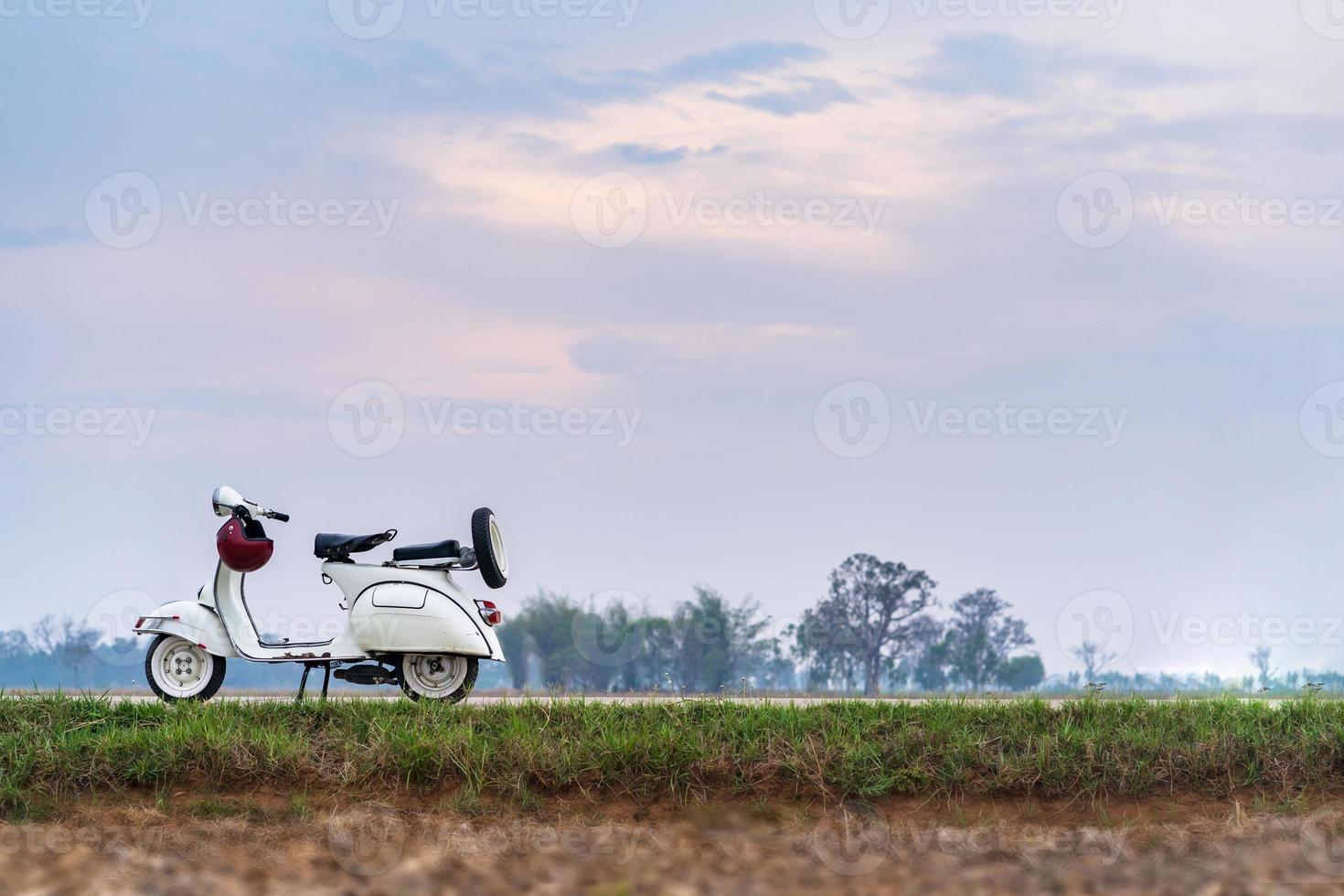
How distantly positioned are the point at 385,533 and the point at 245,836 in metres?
3.19

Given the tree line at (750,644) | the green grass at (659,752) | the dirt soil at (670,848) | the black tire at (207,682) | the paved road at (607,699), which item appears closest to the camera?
the dirt soil at (670,848)

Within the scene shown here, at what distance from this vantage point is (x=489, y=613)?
411 inches

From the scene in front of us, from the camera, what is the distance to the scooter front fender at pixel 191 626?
10445 millimetres

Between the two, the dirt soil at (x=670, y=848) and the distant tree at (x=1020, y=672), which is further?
the distant tree at (x=1020, y=672)

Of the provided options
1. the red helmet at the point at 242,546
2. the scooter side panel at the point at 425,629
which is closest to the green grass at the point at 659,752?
the scooter side panel at the point at 425,629

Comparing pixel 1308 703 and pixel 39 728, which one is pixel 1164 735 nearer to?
pixel 1308 703

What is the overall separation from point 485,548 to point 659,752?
2345 mm

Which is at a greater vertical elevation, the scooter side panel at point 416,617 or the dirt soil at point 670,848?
the scooter side panel at point 416,617

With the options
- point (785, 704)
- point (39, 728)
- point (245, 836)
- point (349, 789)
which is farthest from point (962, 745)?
point (39, 728)

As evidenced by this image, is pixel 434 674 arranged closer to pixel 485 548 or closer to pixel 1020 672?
pixel 485 548

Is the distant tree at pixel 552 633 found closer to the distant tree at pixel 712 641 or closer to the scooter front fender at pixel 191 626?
the distant tree at pixel 712 641

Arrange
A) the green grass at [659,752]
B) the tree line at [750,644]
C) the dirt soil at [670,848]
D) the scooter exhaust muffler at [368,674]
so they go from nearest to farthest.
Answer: the dirt soil at [670,848]
the green grass at [659,752]
the scooter exhaust muffler at [368,674]
the tree line at [750,644]

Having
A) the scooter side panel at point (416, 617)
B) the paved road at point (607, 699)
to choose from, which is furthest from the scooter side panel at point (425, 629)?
the paved road at point (607, 699)

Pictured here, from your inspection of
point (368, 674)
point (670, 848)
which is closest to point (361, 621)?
point (368, 674)
